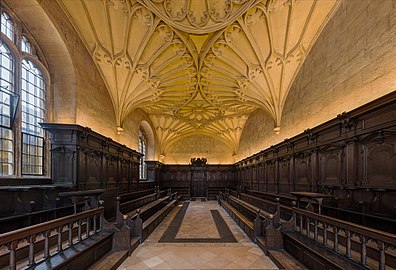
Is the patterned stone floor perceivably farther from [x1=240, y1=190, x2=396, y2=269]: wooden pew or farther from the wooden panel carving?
the wooden panel carving

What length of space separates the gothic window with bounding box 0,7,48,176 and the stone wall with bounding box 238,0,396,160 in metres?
7.96

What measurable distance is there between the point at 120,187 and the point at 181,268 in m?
6.50

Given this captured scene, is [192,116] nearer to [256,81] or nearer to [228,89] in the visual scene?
[228,89]

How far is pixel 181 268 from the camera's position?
425 cm

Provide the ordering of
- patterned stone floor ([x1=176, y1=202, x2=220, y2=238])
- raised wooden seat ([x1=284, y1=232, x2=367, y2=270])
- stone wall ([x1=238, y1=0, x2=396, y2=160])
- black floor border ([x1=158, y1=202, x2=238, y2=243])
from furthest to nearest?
1. patterned stone floor ([x1=176, y1=202, x2=220, y2=238])
2. black floor border ([x1=158, y1=202, x2=238, y2=243])
3. stone wall ([x1=238, y1=0, x2=396, y2=160])
4. raised wooden seat ([x1=284, y1=232, x2=367, y2=270])

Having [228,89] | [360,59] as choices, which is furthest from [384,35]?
[228,89]

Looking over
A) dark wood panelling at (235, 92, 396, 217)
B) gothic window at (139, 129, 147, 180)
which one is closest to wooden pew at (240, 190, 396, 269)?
dark wood panelling at (235, 92, 396, 217)

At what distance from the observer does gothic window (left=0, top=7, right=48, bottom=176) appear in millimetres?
4922

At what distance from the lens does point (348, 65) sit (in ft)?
17.8

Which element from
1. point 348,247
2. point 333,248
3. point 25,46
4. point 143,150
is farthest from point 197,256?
point 143,150

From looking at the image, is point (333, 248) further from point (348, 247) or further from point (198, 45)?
point (198, 45)

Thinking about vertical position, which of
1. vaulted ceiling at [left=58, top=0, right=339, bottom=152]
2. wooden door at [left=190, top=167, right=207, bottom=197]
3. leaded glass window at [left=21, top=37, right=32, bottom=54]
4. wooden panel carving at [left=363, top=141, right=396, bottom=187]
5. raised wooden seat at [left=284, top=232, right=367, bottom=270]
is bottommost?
wooden door at [left=190, top=167, right=207, bottom=197]

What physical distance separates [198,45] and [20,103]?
636 centimetres

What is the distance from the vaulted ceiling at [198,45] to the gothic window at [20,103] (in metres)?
1.71
